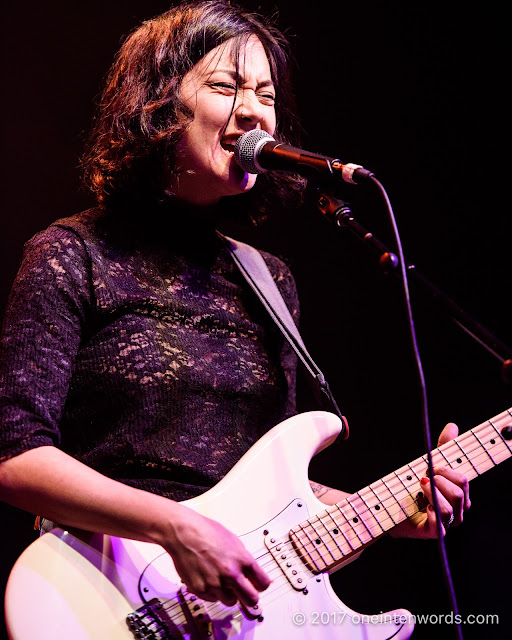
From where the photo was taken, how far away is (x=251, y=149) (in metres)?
1.59

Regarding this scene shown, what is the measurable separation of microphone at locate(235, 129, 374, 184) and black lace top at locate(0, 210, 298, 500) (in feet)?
1.33

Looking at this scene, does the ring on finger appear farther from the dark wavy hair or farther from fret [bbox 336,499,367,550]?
the dark wavy hair

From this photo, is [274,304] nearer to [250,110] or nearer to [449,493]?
[250,110]

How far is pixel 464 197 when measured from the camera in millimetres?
2715

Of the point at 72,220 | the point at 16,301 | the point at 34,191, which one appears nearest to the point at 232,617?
the point at 16,301

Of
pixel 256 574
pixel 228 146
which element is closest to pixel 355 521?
pixel 256 574

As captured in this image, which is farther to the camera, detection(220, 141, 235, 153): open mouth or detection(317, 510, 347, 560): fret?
detection(220, 141, 235, 153): open mouth

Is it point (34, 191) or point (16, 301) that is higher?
point (34, 191)

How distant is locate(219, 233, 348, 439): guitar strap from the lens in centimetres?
193

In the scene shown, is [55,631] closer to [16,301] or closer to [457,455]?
[16,301]

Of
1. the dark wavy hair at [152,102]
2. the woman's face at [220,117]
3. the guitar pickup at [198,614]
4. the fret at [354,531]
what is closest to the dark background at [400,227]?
the dark wavy hair at [152,102]

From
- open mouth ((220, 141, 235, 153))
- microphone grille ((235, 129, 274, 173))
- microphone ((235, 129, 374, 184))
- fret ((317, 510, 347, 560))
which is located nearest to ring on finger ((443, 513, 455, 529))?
fret ((317, 510, 347, 560))

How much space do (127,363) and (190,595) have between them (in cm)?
57

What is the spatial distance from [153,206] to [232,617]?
1171 mm
